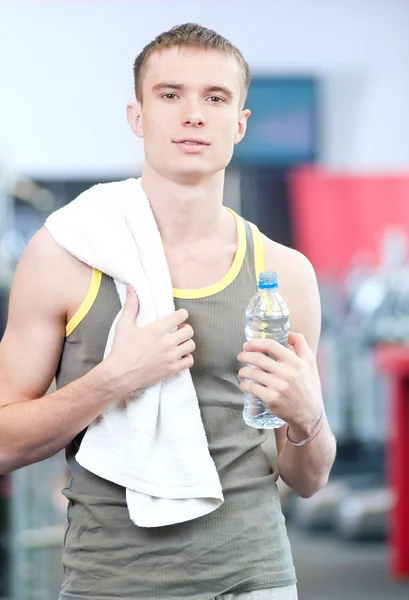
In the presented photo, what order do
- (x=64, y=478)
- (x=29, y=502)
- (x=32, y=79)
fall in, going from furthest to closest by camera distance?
(x=32, y=79) → (x=64, y=478) → (x=29, y=502)

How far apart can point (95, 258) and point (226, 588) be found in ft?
1.89

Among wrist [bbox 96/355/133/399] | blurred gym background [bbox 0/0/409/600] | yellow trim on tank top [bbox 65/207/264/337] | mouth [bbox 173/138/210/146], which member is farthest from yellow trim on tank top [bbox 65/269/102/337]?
blurred gym background [bbox 0/0/409/600]

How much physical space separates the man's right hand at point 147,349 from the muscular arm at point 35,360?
88 millimetres

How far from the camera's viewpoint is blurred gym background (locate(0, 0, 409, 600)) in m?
5.41

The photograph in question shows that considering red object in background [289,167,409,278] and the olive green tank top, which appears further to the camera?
red object in background [289,167,409,278]

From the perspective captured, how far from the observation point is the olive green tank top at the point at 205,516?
1.70 m

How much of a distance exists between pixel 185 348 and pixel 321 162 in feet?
13.5

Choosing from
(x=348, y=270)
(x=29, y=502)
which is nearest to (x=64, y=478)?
(x=29, y=502)

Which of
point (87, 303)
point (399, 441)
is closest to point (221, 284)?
point (87, 303)

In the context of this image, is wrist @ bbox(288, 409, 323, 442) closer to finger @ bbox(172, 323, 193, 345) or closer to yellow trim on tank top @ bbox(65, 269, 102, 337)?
finger @ bbox(172, 323, 193, 345)

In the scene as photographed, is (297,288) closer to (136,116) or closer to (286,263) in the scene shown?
(286,263)

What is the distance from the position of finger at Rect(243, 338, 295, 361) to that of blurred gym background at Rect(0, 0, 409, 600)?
370 cm

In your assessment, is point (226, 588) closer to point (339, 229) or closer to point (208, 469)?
point (208, 469)

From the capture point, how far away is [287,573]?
1769mm
